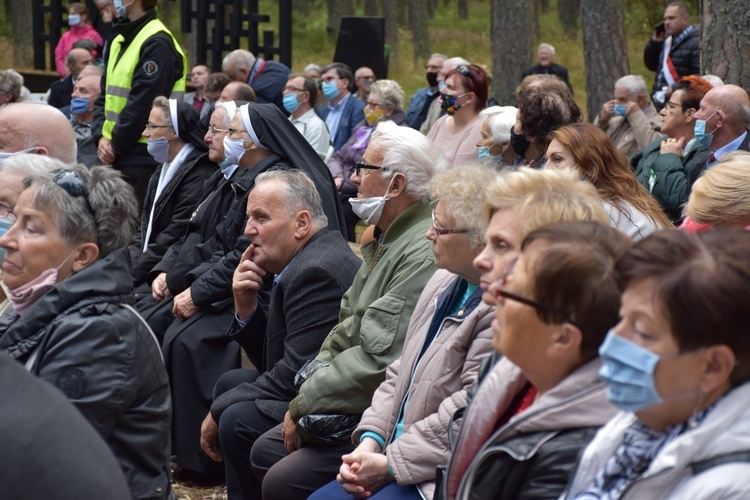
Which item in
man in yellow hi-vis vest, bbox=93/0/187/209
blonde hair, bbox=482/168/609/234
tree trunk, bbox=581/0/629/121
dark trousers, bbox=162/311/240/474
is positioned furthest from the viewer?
tree trunk, bbox=581/0/629/121

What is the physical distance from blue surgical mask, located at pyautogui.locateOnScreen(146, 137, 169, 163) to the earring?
19.2 ft

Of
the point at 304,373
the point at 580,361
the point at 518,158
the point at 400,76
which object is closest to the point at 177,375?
the point at 304,373

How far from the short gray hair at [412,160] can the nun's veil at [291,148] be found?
1.35 meters

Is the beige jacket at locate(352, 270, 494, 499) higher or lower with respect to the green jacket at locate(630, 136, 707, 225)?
lower

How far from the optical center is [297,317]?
4777mm

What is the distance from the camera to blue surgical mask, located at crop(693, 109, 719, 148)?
646 centimetres

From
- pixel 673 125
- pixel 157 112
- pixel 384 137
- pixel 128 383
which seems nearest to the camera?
pixel 128 383

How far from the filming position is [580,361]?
255 centimetres

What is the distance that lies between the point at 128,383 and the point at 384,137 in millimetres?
2134

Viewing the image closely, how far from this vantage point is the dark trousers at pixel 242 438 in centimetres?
471

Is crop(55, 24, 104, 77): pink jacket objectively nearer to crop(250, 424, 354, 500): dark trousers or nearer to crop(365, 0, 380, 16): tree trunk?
crop(250, 424, 354, 500): dark trousers

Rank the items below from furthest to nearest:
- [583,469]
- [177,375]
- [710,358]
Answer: [177,375]
[583,469]
[710,358]

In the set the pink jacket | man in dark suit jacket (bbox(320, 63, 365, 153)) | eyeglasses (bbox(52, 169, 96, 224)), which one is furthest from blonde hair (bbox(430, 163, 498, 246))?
the pink jacket

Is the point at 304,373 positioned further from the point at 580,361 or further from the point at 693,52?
the point at 693,52
